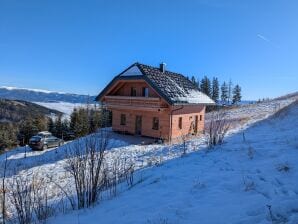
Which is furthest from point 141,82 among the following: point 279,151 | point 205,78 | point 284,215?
point 205,78

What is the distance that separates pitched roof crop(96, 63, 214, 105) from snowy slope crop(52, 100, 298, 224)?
1392 centimetres

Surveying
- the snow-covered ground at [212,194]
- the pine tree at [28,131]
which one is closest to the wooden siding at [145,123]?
the snow-covered ground at [212,194]

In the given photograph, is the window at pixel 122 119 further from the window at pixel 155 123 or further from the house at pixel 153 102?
the window at pixel 155 123

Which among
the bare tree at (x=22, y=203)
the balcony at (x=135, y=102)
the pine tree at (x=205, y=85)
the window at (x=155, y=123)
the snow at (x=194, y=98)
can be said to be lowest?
the bare tree at (x=22, y=203)

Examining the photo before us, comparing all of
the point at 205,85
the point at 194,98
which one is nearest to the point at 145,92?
the point at 194,98

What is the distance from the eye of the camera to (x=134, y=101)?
80.5 feet

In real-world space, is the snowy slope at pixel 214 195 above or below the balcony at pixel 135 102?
below

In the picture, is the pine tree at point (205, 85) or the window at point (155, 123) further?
the pine tree at point (205, 85)

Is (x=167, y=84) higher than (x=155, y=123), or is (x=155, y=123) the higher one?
(x=167, y=84)

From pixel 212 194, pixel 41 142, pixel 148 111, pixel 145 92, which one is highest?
pixel 145 92

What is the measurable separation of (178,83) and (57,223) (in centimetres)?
2188

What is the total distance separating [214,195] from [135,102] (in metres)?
18.8

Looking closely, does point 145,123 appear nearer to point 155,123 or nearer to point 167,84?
point 155,123

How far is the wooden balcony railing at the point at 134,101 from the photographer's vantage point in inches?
896
